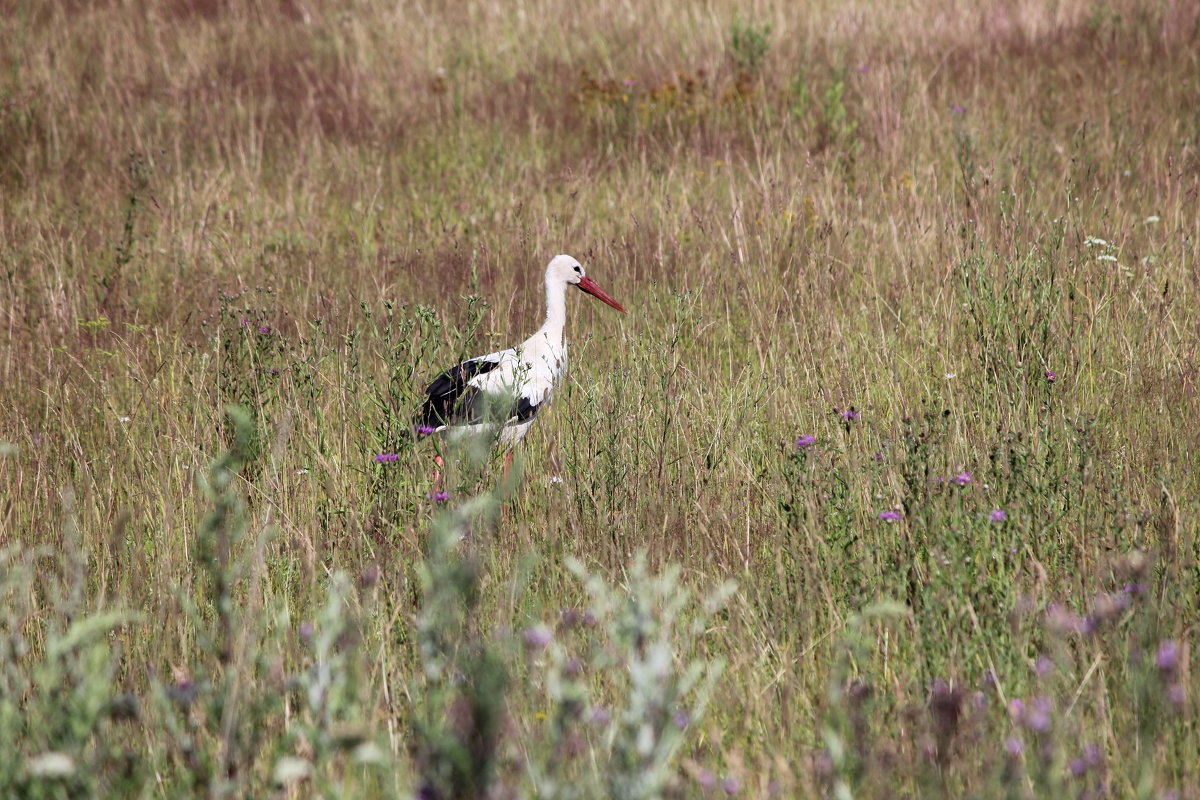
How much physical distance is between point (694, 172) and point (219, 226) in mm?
2521

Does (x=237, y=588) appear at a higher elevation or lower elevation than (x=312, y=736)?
lower

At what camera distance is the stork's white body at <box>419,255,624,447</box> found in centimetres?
368

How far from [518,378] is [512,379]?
0.26 metres

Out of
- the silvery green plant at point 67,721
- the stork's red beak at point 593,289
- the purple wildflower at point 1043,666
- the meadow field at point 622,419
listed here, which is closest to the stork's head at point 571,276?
the stork's red beak at point 593,289

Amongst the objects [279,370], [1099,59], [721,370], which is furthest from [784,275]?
[1099,59]

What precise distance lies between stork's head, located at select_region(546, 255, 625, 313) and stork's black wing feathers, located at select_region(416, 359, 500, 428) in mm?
615

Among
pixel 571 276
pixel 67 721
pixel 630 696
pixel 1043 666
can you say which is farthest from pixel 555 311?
pixel 67 721

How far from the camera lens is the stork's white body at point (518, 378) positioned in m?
3.68

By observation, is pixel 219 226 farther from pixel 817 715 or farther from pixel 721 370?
pixel 817 715

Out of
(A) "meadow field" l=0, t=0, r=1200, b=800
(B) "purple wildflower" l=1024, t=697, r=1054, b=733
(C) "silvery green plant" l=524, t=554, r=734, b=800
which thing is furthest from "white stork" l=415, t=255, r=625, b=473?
(B) "purple wildflower" l=1024, t=697, r=1054, b=733

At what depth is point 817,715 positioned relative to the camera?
2.09 metres

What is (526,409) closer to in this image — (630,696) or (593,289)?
(593,289)

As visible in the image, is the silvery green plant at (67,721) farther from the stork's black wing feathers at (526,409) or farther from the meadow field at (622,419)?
the stork's black wing feathers at (526,409)

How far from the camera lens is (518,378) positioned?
3398 millimetres
